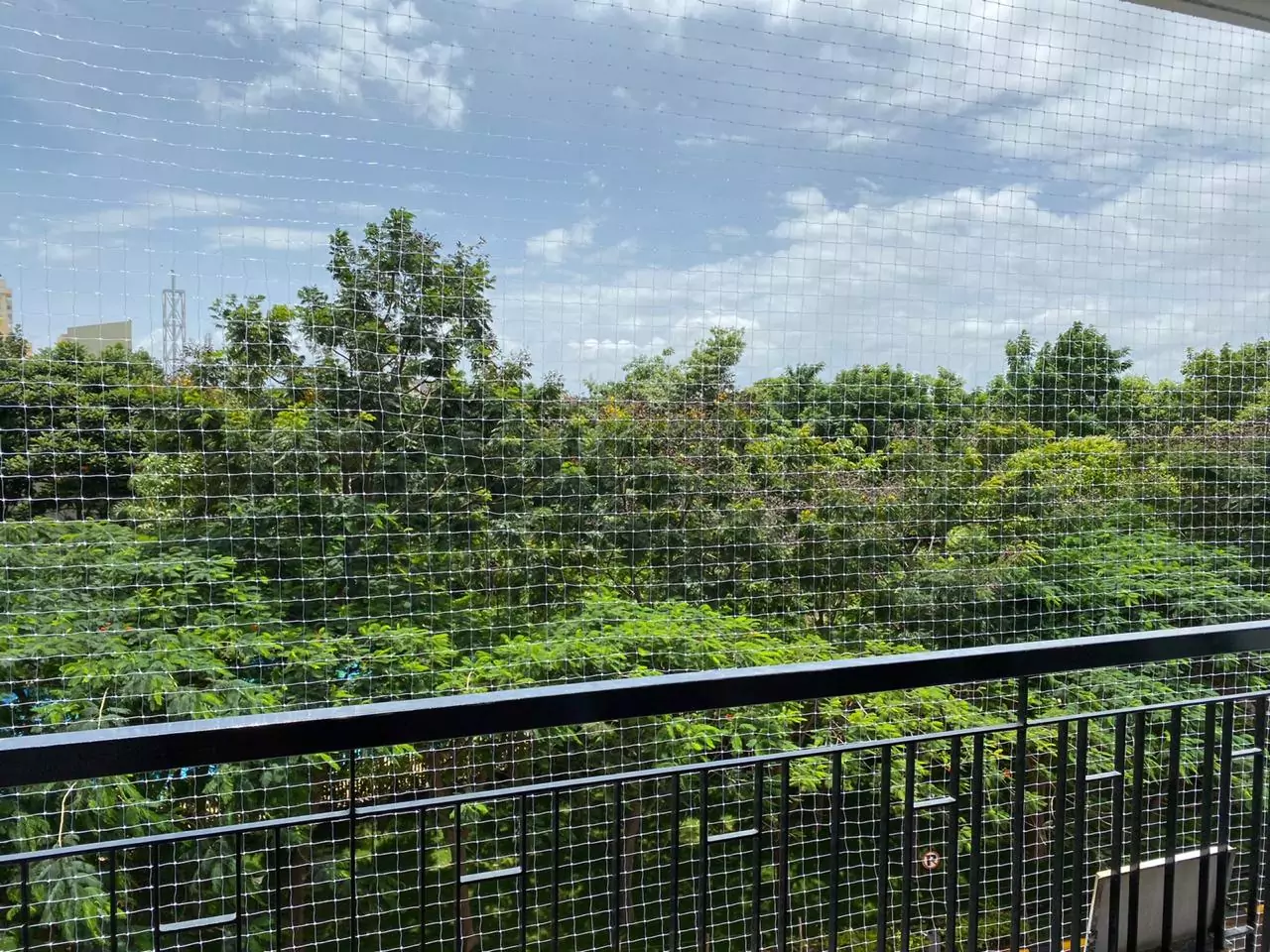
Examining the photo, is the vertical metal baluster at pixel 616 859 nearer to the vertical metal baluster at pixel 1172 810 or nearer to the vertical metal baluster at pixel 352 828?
the vertical metal baluster at pixel 352 828

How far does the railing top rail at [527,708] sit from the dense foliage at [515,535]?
4.83 ft

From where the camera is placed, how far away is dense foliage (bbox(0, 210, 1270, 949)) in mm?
2320

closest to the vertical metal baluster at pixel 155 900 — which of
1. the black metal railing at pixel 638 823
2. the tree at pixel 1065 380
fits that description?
the black metal railing at pixel 638 823

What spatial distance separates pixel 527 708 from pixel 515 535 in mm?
1920

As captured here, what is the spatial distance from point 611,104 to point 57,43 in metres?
1.65

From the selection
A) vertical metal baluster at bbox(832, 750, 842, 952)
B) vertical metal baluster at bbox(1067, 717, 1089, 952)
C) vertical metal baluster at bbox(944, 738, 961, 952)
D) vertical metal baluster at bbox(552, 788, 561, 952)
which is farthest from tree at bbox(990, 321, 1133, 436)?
vertical metal baluster at bbox(552, 788, 561, 952)

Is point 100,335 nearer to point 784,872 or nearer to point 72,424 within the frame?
point 72,424

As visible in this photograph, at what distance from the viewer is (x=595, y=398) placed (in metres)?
2.88

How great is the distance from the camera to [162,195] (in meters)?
2.24

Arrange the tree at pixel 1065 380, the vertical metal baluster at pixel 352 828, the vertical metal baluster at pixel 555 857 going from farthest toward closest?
the tree at pixel 1065 380, the vertical metal baluster at pixel 555 857, the vertical metal baluster at pixel 352 828

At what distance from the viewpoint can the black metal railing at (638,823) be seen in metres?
0.96

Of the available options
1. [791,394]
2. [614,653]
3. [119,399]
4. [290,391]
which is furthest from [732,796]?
[119,399]

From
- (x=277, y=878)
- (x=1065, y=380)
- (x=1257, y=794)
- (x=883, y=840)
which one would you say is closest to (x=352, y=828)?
(x=277, y=878)

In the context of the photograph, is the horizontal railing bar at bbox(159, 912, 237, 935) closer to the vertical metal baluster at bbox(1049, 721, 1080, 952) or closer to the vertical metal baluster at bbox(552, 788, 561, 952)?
the vertical metal baluster at bbox(552, 788, 561, 952)
